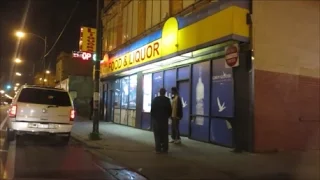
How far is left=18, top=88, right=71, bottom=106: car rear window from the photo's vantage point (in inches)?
519

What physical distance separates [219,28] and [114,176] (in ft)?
18.2

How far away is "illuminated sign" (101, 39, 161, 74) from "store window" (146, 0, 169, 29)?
156 cm

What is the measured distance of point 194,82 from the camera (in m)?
15.0

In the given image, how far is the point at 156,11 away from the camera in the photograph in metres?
18.8

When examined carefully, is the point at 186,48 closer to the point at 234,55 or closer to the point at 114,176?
the point at 234,55

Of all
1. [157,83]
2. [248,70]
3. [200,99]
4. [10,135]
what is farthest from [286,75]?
[10,135]

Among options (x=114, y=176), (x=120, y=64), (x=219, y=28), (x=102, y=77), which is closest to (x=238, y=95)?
(x=219, y=28)

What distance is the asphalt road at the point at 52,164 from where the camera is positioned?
27.0ft

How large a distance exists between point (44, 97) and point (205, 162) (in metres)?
6.21

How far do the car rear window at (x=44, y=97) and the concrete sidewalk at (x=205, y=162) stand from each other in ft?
5.90

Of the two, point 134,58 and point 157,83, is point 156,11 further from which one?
point 157,83

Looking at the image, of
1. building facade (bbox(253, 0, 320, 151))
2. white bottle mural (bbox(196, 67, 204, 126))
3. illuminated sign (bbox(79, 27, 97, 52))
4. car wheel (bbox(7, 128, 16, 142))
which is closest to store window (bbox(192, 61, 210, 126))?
white bottle mural (bbox(196, 67, 204, 126))

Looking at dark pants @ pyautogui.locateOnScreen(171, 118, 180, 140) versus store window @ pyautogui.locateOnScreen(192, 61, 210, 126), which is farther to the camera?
store window @ pyautogui.locateOnScreen(192, 61, 210, 126)

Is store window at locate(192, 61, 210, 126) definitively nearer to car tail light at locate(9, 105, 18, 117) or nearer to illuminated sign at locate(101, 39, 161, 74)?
illuminated sign at locate(101, 39, 161, 74)
